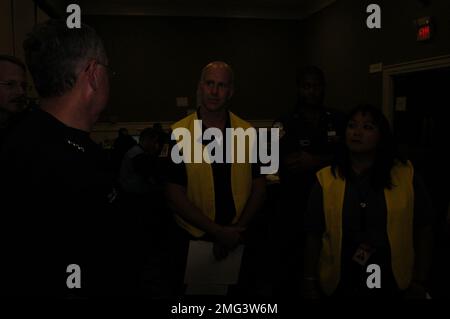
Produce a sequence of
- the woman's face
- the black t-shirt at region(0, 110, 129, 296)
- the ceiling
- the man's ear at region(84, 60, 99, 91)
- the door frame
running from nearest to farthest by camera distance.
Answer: the black t-shirt at region(0, 110, 129, 296), the man's ear at region(84, 60, 99, 91), the woman's face, the door frame, the ceiling

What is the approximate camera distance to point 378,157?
167cm

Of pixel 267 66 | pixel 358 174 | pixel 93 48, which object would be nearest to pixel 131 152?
pixel 358 174

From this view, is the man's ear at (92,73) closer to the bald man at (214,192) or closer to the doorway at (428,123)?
the bald man at (214,192)

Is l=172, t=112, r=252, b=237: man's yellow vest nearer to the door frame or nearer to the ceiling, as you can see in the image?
the door frame

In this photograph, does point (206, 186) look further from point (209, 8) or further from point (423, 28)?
point (209, 8)

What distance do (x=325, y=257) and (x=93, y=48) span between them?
1130 mm

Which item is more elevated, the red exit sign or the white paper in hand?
the red exit sign

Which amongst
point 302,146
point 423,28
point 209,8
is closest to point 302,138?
point 302,146

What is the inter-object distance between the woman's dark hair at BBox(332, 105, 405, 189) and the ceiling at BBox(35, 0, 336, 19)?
17.2 feet

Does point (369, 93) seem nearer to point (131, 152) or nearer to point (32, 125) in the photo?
point (131, 152)

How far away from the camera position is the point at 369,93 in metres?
5.26

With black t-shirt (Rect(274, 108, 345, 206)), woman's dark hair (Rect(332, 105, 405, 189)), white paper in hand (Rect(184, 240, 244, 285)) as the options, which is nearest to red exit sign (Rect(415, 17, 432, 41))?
black t-shirt (Rect(274, 108, 345, 206))

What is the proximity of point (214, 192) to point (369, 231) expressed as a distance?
0.65 m

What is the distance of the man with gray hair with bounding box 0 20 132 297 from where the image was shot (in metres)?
0.84
